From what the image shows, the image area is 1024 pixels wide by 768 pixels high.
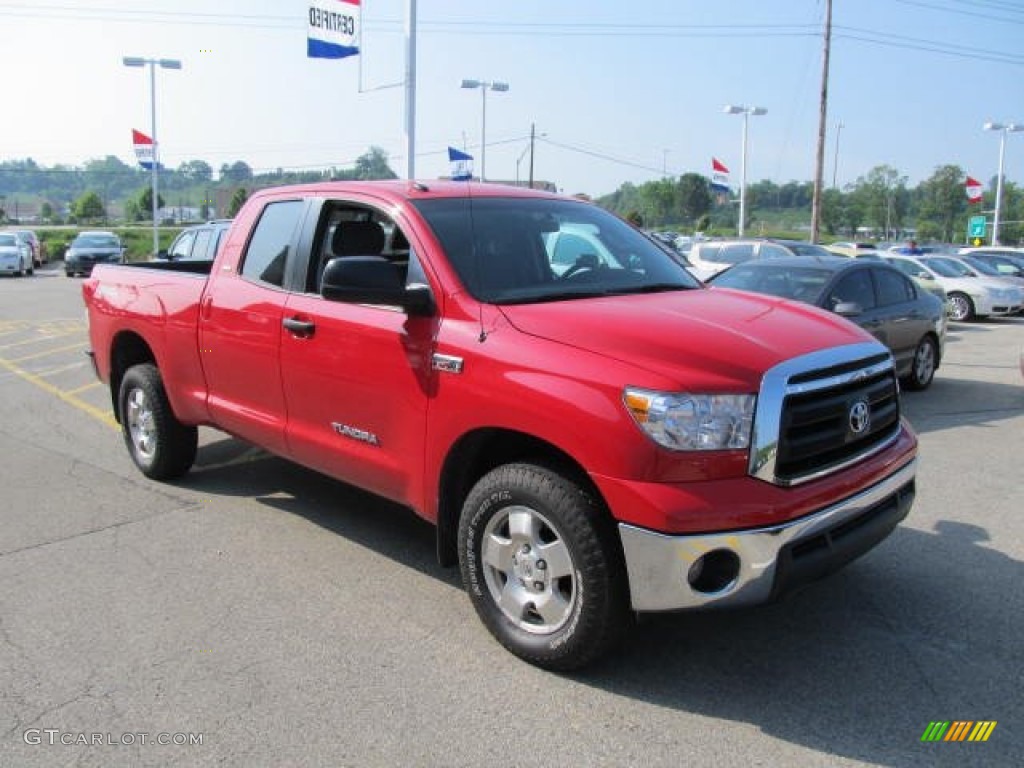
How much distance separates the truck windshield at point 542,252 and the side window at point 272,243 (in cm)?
102

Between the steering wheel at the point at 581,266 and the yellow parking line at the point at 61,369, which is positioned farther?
the yellow parking line at the point at 61,369

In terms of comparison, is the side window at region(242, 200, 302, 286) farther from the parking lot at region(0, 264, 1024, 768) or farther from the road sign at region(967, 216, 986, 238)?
the road sign at region(967, 216, 986, 238)

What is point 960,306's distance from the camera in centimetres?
2027

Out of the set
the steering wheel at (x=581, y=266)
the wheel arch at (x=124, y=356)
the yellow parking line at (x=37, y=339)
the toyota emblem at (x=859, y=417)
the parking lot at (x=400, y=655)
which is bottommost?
the parking lot at (x=400, y=655)

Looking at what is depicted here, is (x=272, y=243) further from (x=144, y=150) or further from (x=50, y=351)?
(x=144, y=150)

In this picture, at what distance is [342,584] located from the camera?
445 centimetres

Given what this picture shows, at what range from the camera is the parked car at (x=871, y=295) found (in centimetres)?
934

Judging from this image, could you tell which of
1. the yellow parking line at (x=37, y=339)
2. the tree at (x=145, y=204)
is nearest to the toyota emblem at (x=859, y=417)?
the yellow parking line at (x=37, y=339)

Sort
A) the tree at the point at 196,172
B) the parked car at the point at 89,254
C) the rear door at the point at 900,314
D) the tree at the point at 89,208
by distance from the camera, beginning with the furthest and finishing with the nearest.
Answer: the tree at the point at 89,208 → the tree at the point at 196,172 → the parked car at the point at 89,254 → the rear door at the point at 900,314

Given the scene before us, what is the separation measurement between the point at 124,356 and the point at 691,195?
414 feet

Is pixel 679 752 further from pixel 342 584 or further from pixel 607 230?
pixel 607 230

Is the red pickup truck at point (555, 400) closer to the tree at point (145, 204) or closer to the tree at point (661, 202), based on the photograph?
the tree at point (145, 204)

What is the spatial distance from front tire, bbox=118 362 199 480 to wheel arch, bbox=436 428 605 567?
2862 millimetres

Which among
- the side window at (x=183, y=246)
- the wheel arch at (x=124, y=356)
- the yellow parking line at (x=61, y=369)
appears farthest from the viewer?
the side window at (x=183, y=246)
